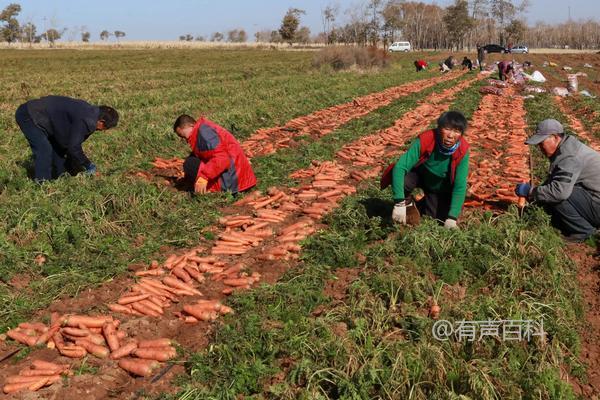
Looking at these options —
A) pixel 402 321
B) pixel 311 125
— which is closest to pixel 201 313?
pixel 402 321

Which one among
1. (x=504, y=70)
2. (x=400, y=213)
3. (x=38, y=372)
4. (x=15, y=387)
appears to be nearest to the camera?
(x=15, y=387)

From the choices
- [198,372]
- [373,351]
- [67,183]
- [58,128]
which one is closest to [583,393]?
[373,351]

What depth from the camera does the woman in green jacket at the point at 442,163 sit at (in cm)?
458

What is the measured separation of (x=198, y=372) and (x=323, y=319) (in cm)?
88

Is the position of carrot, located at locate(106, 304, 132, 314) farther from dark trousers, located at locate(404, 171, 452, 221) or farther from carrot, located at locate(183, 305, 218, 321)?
dark trousers, located at locate(404, 171, 452, 221)

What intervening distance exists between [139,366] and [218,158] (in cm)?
318

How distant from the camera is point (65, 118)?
634 cm

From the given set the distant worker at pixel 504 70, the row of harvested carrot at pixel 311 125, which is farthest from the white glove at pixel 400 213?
the distant worker at pixel 504 70

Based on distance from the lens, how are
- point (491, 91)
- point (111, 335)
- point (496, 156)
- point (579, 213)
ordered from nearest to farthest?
point (111, 335)
point (579, 213)
point (496, 156)
point (491, 91)

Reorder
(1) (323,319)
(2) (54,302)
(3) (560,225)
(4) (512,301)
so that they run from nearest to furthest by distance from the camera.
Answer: (1) (323,319) < (4) (512,301) < (2) (54,302) < (3) (560,225)

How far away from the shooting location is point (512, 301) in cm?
367

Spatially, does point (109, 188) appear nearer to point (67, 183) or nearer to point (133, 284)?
point (67, 183)

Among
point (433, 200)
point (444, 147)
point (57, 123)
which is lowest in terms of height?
point (433, 200)

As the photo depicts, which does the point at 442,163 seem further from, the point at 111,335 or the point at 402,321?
the point at 111,335
